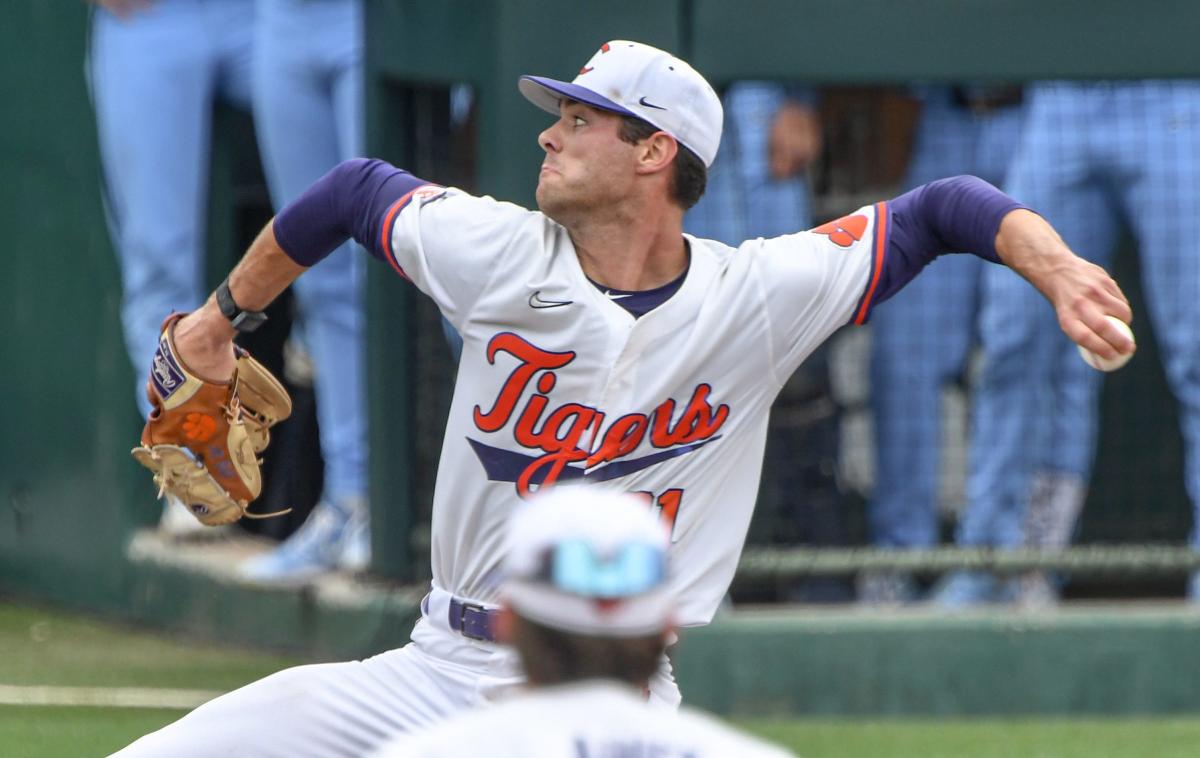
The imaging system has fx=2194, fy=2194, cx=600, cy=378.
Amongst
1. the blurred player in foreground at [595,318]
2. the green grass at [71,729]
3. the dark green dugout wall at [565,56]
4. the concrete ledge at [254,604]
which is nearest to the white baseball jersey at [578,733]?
the blurred player in foreground at [595,318]

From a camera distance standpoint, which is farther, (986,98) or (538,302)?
(986,98)

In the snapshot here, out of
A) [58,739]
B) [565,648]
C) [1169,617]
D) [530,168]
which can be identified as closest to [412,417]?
[530,168]

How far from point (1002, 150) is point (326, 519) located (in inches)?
102

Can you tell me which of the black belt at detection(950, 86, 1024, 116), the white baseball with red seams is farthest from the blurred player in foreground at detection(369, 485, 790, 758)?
the black belt at detection(950, 86, 1024, 116)

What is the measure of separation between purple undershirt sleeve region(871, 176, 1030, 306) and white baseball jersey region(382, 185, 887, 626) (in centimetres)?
3

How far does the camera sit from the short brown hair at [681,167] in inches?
161

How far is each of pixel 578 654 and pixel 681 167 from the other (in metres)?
1.85

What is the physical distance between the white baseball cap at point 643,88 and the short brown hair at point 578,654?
1768mm

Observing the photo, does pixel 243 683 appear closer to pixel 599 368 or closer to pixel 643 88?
pixel 599 368

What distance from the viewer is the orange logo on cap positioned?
4.14m

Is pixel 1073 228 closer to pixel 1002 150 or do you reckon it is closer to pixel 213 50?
pixel 1002 150

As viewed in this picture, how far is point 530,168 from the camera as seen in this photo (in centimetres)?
655

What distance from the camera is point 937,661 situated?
6820 millimetres

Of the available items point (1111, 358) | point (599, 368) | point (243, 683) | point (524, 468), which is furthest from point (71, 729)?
point (1111, 358)
